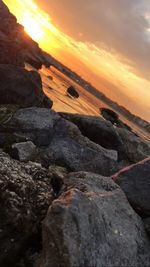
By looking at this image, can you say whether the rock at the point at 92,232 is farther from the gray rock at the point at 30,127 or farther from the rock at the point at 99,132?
the rock at the point at 99,132

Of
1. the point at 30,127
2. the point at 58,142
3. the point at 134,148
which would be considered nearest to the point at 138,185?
the point at 58,142

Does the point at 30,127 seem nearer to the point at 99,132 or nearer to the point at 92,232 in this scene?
the point at 99,132

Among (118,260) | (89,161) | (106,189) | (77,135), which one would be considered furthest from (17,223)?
(77,135)

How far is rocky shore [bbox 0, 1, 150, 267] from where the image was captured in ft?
30.6

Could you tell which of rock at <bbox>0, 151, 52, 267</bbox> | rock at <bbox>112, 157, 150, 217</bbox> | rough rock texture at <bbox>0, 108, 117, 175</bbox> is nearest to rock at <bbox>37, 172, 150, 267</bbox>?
rock at <bbox>112, 157, 150, 217</bbox>

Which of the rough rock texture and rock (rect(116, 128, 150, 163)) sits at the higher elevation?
rock (rect(116, 128, 150, 163))

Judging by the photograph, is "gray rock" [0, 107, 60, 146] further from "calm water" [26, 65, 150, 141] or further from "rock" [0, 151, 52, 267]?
"calm water" [26, 65, 150, 141]

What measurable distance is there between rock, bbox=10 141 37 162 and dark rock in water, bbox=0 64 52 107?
5276 millimetres

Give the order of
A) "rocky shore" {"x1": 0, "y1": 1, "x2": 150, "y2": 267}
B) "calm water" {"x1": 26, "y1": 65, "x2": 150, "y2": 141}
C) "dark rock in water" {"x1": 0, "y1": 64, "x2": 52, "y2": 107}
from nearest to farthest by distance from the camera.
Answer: "rocky shore" {"x1": 0, "y1": 1, "x2": 150, "y2": 267}, "dark rock in water" {"x1": 0, "y1": 64, "x2": 52, "y2": 107}, "calm water" {"x1": 26, "y1": 65, "x2": 150, "y2": 141}

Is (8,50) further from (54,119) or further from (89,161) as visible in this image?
(89,161)

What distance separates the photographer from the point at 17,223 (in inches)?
402

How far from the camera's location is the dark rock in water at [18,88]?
1980cm

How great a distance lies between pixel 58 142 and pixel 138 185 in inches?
204

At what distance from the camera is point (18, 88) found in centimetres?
2020
